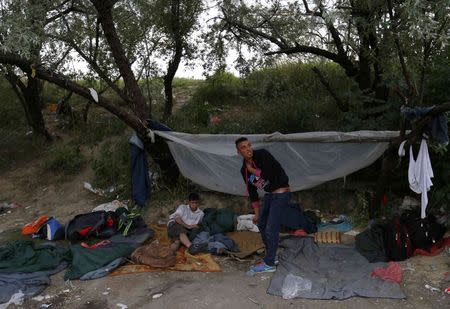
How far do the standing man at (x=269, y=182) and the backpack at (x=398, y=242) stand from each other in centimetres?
115

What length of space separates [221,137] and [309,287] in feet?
7.86

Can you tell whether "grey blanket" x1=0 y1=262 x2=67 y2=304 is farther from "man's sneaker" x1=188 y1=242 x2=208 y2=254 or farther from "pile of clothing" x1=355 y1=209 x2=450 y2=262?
"pile of clothing" x1=355 y1=209 x2=450 y2=262

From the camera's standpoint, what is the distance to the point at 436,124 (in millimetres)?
4547

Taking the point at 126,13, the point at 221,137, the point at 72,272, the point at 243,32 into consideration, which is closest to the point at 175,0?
the point at 126,13

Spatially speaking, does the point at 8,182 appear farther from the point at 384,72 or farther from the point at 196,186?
the point at 384,72

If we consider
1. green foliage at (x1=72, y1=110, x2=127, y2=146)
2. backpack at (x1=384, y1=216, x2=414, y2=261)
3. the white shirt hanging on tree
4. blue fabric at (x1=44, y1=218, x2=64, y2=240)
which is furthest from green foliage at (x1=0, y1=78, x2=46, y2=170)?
the white shirt hanging on tree

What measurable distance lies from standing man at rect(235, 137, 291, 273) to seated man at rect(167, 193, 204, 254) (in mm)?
1145

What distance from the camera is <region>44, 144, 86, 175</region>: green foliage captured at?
855cm

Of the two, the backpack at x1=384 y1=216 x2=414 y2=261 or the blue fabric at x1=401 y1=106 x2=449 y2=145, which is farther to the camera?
the backpack at x1=384 y1=216 x2=414 y2=261

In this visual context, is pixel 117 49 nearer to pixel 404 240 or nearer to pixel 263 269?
pixel 263 269

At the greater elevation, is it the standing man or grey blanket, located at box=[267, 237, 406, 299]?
the standing man

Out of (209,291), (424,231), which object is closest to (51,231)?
(209,291)

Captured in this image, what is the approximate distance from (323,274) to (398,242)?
2.81ft

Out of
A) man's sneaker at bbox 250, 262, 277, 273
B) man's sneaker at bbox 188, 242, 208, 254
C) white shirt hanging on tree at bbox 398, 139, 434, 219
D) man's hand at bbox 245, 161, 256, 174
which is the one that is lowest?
man's sneaker at bbox 250, 262, 277, 273
